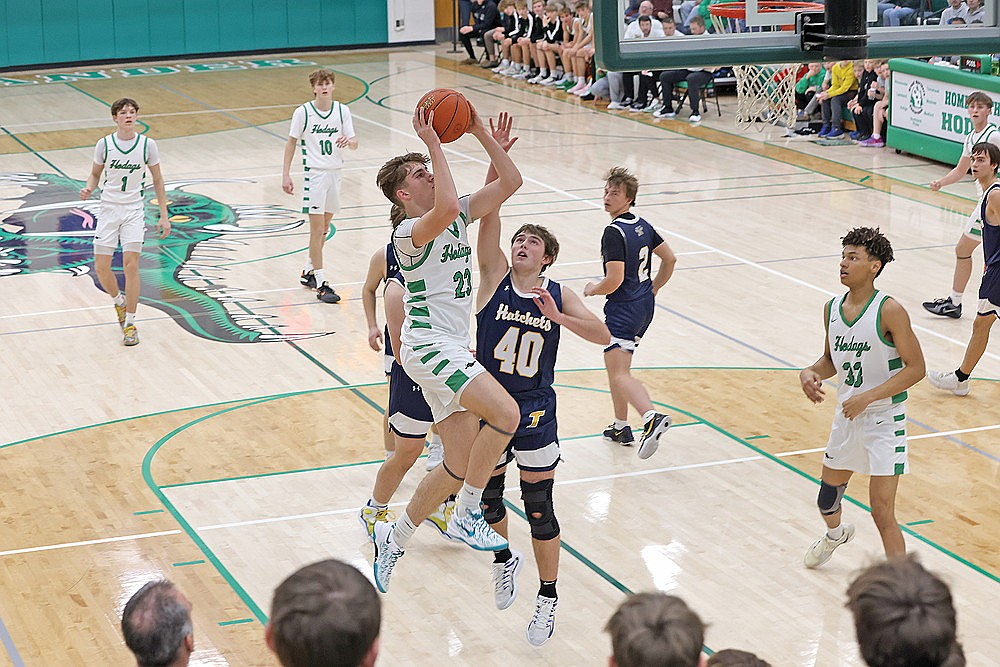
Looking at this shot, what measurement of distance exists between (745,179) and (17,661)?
12239mm

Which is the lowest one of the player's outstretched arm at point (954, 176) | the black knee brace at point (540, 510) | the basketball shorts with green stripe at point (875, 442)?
the black knee brace at point (540, 510)

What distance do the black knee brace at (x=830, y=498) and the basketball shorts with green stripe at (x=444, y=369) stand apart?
1.79m

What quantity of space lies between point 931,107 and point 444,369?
13.4 meters

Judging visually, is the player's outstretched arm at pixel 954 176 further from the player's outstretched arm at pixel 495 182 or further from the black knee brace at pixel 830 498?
the player's outstretched arm at pixel 495 182

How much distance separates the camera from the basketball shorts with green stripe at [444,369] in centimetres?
575

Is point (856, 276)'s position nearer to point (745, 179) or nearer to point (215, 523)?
point (215, 523)

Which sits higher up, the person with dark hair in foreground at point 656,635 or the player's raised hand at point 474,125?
the player's raised hand at point 474,125

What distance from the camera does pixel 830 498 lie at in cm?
635

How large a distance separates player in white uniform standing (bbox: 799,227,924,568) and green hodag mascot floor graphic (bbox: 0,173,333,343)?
17.3 ft

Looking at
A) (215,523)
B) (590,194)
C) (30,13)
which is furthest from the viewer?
(30,13)

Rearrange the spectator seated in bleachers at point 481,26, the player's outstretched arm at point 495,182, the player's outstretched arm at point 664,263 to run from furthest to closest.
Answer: the spectator seated in bleachers at point 481,26
the player's outstretched arm at point 664,263
the player's outstretched arm at point 495,182

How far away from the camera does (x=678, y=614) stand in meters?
2.79

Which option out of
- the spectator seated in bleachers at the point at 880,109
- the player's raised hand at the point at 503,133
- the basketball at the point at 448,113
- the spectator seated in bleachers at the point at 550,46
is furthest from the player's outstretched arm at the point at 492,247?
the spectator seated in bleachers at the point at 550,46

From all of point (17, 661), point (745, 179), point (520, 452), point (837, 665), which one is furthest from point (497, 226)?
point (745, 179)
